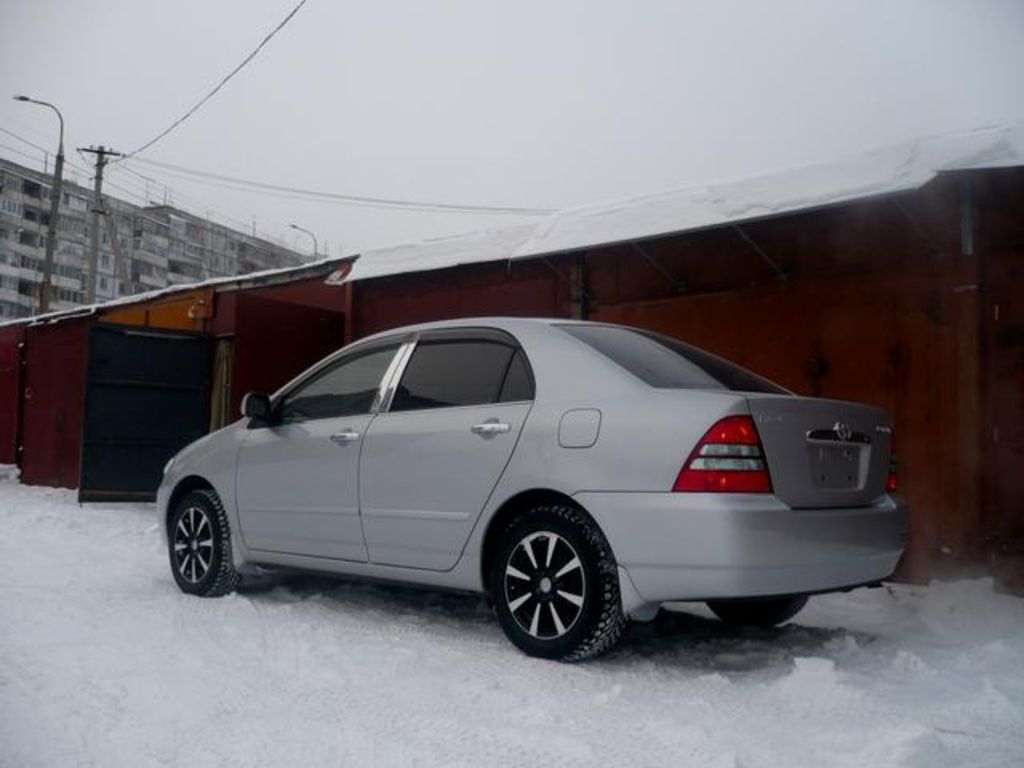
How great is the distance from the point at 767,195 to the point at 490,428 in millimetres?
2873

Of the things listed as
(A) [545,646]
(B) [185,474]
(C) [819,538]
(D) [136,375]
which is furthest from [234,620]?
(D) [136,375]

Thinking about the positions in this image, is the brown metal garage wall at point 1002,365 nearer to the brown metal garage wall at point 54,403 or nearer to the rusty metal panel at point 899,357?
the rusty metal panel at point 899,357

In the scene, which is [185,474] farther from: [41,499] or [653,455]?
[41,499]

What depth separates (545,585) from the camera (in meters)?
3.80

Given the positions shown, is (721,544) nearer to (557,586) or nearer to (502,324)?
(557,586)

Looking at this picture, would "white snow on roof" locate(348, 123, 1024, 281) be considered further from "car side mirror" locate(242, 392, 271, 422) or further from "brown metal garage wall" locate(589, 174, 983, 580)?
"car side mirror" locate(242, 392, 271, 422)

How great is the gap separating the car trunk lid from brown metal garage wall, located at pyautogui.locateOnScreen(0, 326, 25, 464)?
15.1m

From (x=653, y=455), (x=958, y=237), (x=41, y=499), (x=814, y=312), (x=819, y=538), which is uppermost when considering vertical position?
(x=958, y=237)

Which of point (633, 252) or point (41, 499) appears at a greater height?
point (633, 252)

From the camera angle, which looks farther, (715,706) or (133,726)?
(715,706)

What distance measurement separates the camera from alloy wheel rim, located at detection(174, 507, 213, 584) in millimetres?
5398

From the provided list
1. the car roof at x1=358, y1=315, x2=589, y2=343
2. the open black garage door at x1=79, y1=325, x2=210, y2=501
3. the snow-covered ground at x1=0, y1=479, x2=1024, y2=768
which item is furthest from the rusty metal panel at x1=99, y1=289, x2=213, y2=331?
the car roof at x1=358, y1=315, x2=589, y2=343

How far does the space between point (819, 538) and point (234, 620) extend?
2917 millimetres

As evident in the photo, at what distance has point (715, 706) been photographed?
3330 mm
